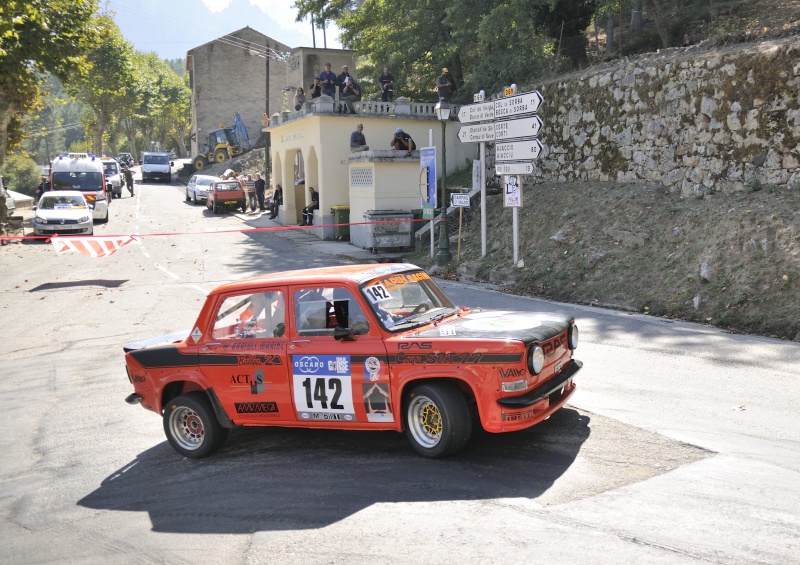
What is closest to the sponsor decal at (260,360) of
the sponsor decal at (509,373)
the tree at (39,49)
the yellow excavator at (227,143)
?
the sponsor decal at (509,373)

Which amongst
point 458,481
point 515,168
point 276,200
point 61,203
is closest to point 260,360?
point 458,481

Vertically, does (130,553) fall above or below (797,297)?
below

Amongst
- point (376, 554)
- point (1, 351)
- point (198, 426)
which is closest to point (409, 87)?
point (1, 351)

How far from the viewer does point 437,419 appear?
6.18 m

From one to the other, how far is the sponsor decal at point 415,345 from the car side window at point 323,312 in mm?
388

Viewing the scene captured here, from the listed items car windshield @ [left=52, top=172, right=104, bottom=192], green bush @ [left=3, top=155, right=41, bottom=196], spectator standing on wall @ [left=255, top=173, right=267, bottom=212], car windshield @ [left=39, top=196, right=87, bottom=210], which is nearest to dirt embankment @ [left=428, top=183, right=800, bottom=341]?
car windshield @ [left=39, top=196, right=87, bottom=210]

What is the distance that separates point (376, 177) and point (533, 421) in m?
20.0

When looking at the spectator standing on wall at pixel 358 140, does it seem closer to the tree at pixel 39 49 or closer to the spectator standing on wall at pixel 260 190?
the tree at pixel 39 49

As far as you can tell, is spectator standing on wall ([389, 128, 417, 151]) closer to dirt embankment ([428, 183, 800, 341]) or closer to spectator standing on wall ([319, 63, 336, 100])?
spectator standing on wall ([319, 63, 336, 100])

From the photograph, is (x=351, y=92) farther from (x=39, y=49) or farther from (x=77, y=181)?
(x=77, y=181)

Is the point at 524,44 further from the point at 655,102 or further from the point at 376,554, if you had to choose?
the point at 376,554

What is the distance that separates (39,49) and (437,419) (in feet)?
91.4

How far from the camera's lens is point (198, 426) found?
280 inches

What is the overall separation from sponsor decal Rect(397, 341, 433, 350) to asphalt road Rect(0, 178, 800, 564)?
3.22ft
